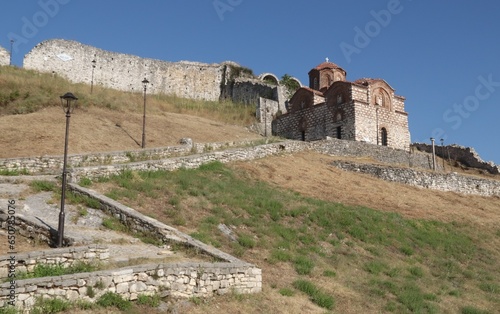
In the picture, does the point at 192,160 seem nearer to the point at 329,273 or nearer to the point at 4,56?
the point at 329,273

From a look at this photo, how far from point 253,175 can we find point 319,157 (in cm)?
766

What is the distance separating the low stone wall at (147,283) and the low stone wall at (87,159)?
8837mm

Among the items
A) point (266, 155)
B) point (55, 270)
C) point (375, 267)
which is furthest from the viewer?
point (266, 155)

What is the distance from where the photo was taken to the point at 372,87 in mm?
36969

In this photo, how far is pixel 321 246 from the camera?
14.2 m

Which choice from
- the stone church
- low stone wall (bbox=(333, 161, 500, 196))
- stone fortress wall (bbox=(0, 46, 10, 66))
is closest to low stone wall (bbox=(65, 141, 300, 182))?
low stone wall (bbox=(333, 161, 500, 196))

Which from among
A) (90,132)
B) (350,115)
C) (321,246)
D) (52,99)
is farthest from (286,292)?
(350,115)

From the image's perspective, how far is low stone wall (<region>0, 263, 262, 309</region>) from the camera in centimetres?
765

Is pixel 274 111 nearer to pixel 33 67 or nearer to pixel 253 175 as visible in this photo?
pixel 33 67

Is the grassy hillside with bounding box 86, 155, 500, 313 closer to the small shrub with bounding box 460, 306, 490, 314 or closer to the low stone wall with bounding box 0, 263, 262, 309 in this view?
the small shrub with bounding box 460, 306, 490, 314

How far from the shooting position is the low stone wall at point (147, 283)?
25.1 feet

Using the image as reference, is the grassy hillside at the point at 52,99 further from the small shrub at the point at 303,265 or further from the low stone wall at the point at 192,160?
the small shrub at the point at 303,265

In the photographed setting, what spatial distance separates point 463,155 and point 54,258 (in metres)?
37.8

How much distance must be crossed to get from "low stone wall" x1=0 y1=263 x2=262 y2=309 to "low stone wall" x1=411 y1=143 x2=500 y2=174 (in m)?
33.6
